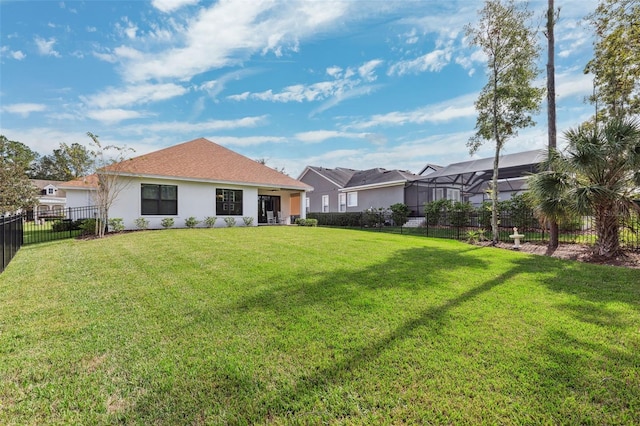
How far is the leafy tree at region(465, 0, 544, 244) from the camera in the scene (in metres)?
11.9

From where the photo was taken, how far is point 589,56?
14.8 m

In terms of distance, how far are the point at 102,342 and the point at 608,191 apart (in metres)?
11.6

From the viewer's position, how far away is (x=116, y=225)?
14.2 m

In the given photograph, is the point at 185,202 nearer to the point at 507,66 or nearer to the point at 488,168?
the point at 507,66

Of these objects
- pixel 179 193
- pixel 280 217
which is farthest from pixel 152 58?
pixel 280 217

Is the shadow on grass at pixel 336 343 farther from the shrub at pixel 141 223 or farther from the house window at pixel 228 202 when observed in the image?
the house window at pixel 228 202

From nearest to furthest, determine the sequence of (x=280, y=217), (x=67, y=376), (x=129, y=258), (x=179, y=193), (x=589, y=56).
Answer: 1. (x=67, y=376)
2. (x=129, y=258)
3. (x=589, y=56)
4. (x=179, y=193)
5. (x=280, y=217)

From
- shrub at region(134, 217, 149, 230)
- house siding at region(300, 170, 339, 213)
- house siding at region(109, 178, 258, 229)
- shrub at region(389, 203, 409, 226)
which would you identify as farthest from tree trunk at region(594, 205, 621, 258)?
house siding at region(300, 170, 339, 213)

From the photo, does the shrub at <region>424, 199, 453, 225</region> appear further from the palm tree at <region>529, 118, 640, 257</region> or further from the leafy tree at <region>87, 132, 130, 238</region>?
the leafy tree at <region>87, 132, 130, 238</region>

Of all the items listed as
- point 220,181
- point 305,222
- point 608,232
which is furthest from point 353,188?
point 608,232

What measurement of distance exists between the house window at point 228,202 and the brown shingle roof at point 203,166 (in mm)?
912

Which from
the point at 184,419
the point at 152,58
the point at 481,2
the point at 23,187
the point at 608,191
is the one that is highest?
the point at 481,2

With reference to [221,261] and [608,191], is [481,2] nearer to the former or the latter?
[608,191]

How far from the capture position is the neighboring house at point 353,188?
23281mm
